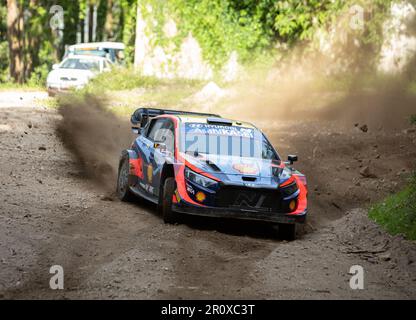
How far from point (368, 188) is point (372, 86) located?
41.7 feet

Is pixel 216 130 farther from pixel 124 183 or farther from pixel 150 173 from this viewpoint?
pixel 124 183

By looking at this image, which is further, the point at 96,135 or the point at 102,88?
the point at 102,88

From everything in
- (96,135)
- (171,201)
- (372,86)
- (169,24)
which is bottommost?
(171,201)

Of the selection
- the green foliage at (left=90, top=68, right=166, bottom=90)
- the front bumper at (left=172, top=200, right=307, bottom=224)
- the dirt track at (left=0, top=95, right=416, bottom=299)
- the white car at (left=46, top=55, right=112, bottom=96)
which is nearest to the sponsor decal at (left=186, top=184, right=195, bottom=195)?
the front bumper at (left=172, top=200, right=307, bottom=224)

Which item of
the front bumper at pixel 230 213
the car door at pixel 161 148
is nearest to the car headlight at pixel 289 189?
the front bumper at pixel 230 213

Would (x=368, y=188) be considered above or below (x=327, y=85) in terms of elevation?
below

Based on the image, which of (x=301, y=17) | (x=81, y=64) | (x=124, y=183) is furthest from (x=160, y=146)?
(x=81, y=64)

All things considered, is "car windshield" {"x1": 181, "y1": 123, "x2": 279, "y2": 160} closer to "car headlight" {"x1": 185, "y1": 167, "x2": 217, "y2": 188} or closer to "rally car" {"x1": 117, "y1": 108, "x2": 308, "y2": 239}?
"rally car" {"x1": 117, "y1": 108, "x2": 308, "y2": 239}

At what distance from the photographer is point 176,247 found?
11.7m

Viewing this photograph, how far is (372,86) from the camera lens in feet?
99.7

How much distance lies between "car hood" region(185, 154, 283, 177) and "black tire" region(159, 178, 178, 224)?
40cm

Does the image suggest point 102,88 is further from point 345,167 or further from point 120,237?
point 120,237

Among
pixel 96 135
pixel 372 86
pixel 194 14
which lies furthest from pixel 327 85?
pixel 96 135
